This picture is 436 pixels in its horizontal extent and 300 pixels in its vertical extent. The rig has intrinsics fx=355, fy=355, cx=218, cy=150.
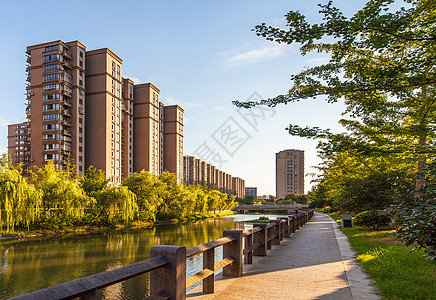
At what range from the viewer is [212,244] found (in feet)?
18.5

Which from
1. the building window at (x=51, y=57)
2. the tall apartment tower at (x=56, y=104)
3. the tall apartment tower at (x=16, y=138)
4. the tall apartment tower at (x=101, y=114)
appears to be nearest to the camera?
the tall apartment tower at (x=56, y=104)

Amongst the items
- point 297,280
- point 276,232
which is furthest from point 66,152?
point 297,280

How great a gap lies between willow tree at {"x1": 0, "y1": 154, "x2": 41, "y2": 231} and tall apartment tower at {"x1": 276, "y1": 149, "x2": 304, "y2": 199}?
129 meters

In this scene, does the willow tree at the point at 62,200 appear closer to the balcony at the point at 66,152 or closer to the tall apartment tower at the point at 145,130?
the balcony at the point at 66,152

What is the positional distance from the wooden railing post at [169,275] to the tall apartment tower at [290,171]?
477ft

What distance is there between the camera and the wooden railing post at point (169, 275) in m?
3.98

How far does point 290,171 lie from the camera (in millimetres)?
148625

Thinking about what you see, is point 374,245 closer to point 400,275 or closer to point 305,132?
point 400,275

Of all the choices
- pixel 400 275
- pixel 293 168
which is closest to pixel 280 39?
pixel 400 275

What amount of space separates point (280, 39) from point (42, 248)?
19188 millimetres

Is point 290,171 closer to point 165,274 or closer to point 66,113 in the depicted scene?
point 66,113

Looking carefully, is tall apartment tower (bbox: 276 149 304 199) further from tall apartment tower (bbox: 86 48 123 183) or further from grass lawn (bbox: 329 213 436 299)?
grass lawn (bbox: 329 213 436 299)

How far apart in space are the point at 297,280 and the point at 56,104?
2317 inches

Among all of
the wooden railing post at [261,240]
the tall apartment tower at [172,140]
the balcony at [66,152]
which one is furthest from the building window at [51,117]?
the wooden railing post at [261,240]
